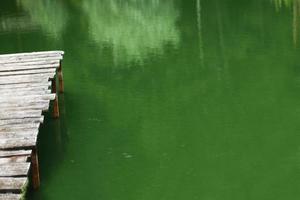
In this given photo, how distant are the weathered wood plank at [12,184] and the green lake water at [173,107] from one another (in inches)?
48.1

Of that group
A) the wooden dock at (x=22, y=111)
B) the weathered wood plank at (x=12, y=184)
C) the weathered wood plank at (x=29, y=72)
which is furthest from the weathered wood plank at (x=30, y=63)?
the weathered wood plank at (x=12, y=184)

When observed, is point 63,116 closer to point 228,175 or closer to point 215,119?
point 215,119

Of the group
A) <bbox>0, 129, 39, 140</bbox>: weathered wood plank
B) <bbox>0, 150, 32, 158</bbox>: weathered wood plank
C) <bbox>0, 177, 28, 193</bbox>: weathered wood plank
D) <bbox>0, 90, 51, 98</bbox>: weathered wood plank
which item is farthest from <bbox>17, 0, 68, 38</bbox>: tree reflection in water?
<bbox>0, 177, 28, 193</bbox>: weathered wood plank

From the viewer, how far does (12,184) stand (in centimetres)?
651

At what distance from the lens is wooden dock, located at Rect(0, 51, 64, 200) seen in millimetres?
6785

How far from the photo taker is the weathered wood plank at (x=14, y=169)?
6.77 m

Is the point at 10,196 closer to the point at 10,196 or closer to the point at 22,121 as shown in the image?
the point at 10,196

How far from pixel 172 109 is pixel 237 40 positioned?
6724 millimetres

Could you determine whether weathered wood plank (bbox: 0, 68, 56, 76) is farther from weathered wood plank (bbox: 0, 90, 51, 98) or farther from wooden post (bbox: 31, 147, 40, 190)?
wooden post (bbox: 31, 147, 40, 190)

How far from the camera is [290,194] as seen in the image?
25.1 ft

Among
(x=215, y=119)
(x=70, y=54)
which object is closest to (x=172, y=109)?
(x=215, y=119)

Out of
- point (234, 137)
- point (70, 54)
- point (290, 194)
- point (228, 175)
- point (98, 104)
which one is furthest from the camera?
point (70, 54)

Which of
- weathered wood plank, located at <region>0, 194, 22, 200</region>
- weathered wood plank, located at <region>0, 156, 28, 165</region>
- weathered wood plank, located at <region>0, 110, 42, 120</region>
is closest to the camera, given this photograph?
weathered wood plank, located at <region>0, 194, 22, 200</region>

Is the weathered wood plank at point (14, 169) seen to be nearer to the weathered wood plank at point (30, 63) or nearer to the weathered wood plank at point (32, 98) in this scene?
the weathered wood plank at point (32, 98)
